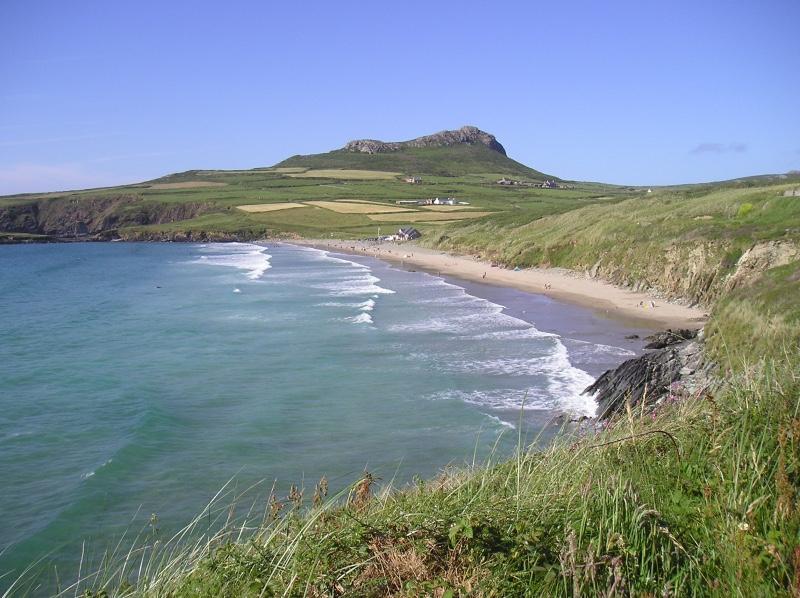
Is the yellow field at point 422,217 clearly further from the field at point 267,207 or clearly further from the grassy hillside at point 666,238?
the grassy hillside at point 666,238

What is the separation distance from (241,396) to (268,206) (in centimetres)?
10746

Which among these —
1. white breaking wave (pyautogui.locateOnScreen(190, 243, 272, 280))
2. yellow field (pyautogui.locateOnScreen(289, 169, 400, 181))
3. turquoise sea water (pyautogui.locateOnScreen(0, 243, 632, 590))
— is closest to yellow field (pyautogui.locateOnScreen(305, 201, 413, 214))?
white breaking wave (pyautogui.locateOnScreen(190, 243, 272, 280))

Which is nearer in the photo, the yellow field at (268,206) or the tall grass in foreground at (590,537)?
the tall grass in foreground at (590,537)

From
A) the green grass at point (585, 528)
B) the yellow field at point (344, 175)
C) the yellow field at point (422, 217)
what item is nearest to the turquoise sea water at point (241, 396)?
the green grass at point (585, 528)

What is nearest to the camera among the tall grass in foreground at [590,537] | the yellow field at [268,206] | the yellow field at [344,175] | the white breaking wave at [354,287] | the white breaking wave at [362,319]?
the tall grass in foreground at [590,537]

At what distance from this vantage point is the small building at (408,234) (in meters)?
87.8

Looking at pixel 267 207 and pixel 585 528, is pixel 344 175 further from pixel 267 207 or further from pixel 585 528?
pixel 585 528

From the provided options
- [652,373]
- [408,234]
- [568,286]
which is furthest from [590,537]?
[408,234]

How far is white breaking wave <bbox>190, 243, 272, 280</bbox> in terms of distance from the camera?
2471 inches

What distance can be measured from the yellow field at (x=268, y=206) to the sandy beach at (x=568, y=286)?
1805 inches

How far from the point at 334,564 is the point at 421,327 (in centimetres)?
2591

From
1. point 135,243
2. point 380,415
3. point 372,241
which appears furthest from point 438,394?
point 135,243

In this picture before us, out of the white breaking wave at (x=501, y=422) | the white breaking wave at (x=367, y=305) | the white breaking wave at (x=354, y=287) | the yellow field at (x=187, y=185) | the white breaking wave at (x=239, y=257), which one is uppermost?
the yellow field at (x=187, y=185)

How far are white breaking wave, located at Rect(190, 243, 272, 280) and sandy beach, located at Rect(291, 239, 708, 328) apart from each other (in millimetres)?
13038
